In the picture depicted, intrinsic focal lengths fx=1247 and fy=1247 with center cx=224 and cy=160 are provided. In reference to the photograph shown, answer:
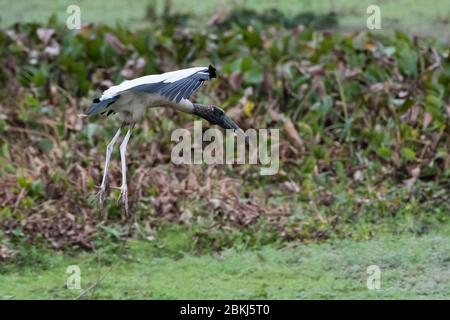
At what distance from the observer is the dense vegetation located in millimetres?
6609

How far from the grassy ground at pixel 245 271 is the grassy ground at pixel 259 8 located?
139 inches

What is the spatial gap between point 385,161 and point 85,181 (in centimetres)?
172

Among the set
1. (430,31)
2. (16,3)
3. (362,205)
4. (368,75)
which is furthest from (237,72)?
(16,3)

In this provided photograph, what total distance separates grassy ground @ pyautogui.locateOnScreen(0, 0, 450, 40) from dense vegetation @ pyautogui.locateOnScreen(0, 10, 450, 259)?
1383 mm

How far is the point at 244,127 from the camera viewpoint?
292 inches

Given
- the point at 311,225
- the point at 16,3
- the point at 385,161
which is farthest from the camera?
the point at 16,3

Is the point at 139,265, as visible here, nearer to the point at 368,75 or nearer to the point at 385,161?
the point at 385,161

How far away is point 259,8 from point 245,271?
440 cm

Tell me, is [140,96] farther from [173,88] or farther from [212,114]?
[212,114]

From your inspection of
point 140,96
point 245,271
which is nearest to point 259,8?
point 245,271

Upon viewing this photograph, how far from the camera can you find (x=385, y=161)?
281 inches

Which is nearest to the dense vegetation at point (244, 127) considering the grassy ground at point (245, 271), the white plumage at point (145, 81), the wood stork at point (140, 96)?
the grassy ground at point (245, 271)

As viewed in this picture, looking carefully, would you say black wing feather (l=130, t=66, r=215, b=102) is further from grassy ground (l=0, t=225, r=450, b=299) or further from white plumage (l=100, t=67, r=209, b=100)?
grassy ground (l=0, t=225, r=450, b=299)
